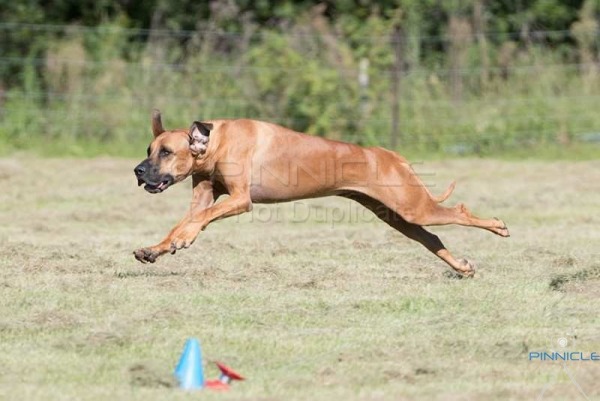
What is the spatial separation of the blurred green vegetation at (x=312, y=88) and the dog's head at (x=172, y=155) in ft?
28.4

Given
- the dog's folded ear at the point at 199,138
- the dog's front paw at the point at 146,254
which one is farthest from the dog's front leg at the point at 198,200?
the dog's folded ear at the point at 199,138

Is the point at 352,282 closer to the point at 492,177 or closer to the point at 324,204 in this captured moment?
the point at 324,204

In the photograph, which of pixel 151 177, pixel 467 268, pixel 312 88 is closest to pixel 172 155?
pixel 151 177

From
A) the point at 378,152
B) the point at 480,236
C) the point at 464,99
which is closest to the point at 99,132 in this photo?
the point at 464,99

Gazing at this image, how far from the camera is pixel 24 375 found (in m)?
5.48

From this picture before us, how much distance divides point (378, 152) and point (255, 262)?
133cm

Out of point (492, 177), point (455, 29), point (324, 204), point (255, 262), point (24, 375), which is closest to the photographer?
point (24, 375)

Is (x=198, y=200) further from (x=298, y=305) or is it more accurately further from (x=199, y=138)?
(x=298, y=305)

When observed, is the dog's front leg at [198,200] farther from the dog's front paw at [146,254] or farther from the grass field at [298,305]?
the grass field at [298,305]

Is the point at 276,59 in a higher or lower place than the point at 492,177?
higher

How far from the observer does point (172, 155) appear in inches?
302

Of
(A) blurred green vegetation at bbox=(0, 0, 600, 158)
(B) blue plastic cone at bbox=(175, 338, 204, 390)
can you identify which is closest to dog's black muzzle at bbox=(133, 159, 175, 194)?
(B) blue plastic cone at bbox=(175, 338, 204, 390)

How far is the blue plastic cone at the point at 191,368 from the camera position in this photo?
16.6 feet

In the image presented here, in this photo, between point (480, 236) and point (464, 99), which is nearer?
point (480, 236)
